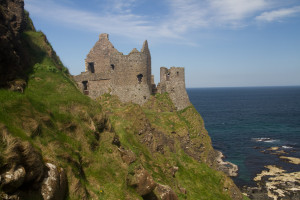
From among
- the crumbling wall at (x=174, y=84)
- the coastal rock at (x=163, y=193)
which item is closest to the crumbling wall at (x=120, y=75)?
the crumbling wall at (x=174, y=84)

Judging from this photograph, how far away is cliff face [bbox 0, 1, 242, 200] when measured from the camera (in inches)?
295

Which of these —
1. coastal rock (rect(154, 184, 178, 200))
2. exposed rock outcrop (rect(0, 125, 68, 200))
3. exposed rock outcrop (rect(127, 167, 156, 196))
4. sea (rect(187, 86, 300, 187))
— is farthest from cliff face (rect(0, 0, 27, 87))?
sea (rect(187, 86, 300, 187))

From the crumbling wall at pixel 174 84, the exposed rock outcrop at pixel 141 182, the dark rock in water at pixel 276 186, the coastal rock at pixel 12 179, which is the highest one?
the crumbling wall at pixel 174 84

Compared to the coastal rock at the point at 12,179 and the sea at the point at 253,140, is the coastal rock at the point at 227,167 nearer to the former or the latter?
the sea at the point at 253,140

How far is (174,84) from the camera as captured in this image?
4166cm

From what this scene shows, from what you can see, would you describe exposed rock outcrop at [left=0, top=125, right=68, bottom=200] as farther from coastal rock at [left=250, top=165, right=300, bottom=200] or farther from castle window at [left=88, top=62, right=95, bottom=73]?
coastal rock at [left=250, top=165, right=300, bottom=200]

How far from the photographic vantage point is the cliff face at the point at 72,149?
7500 mm

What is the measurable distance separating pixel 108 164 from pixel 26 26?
16.1 meters

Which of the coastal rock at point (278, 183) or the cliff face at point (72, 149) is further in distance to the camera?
the coastal rock at point (278, 183)

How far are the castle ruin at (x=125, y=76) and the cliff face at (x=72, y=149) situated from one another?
1150 cm

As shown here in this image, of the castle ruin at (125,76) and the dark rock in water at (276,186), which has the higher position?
the castle ruin at (125,76)

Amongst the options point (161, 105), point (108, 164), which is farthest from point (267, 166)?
point (108, 164)

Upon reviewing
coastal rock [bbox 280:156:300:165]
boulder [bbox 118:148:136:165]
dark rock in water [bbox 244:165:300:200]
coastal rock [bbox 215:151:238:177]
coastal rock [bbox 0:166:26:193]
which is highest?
coastal rock [bbox 0:166:26:193]

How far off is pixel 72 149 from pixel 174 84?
31771mm
